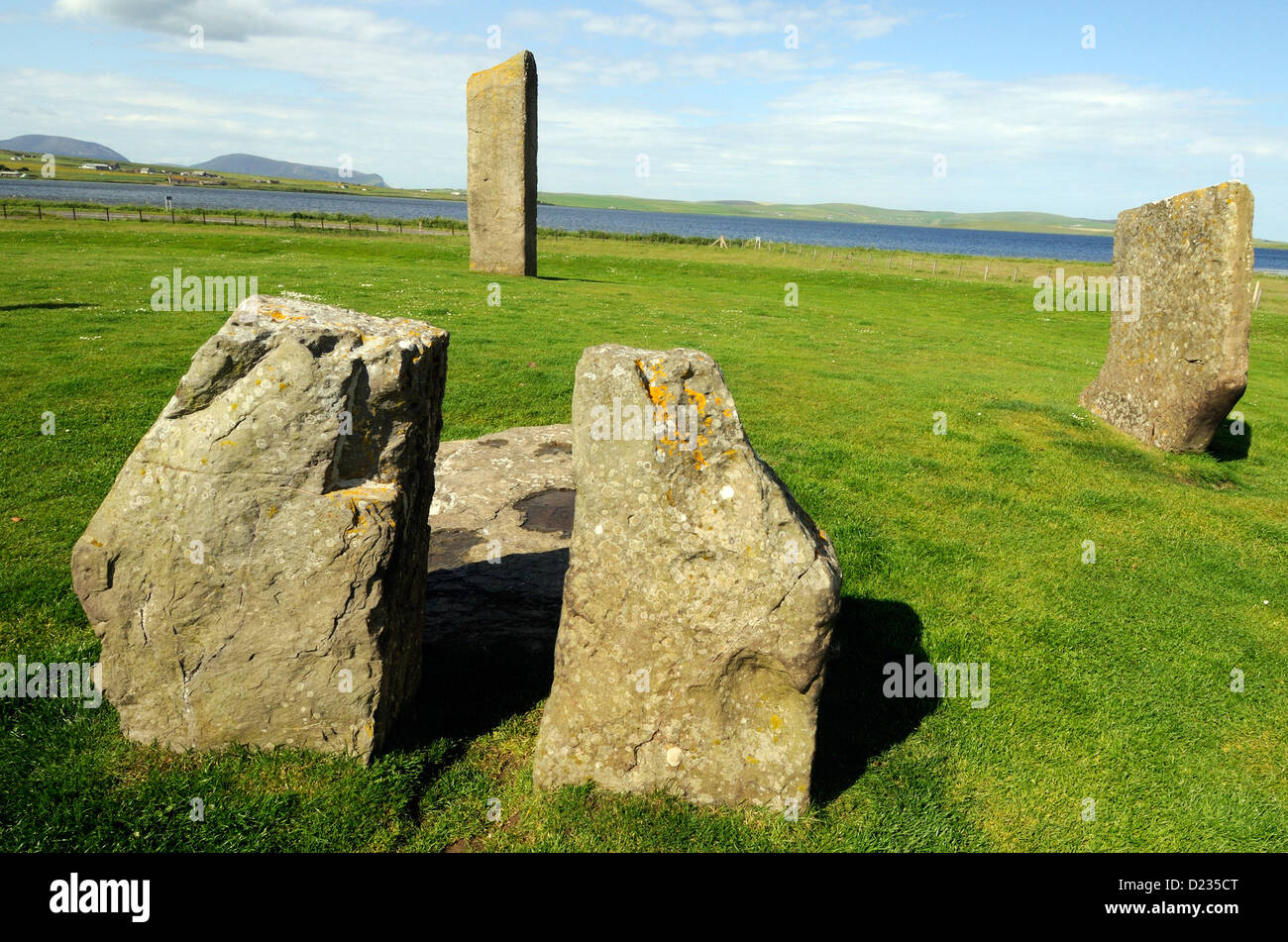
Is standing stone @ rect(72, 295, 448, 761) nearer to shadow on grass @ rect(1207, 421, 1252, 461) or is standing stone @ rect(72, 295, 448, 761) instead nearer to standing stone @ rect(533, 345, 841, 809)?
standing stone @ rect(533, 345, 841, 809)

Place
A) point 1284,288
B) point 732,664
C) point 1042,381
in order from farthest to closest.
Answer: point 1284,288, point 1042,381, point 732,664

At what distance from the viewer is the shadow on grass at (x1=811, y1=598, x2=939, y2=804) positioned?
5523mm

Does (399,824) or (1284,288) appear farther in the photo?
(1284,288)

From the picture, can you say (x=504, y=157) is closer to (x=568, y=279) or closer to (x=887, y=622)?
(x=568, y=279)

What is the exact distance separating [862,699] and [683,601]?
2285 millimetres

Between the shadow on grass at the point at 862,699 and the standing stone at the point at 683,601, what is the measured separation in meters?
0.41

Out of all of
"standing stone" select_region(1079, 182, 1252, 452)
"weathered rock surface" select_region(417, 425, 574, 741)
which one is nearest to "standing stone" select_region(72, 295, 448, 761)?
"weathered rock surface" select_region(417, 425, 574, 741)

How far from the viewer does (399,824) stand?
15.5ft

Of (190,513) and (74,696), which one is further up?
(190,513)

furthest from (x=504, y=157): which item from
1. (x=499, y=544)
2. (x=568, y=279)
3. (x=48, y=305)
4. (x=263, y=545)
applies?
(x=263, y=545)

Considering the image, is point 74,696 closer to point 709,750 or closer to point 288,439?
point 288,439

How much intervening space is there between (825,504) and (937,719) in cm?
400
